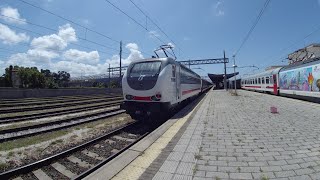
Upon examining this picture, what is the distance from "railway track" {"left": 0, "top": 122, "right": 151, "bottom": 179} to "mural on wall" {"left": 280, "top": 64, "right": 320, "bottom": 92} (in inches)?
488

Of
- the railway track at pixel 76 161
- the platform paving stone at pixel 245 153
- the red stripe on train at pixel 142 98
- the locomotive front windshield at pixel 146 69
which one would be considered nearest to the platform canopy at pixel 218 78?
the locomotive front windshield at pixel 146 69

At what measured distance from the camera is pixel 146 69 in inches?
429

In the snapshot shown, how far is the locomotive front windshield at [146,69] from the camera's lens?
10.7 m

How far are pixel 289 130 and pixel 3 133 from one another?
9762 millimetres

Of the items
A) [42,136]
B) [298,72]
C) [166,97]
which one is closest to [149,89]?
[166,97]

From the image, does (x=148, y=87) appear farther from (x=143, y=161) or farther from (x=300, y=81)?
(x=300, y=81)

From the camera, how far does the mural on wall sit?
14.9m

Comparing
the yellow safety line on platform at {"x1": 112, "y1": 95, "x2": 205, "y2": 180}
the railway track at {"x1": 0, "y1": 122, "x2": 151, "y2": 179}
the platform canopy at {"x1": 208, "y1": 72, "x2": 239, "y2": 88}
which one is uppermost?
the platform canopy at {"x1": 208, "y1": 72, "x2": 239, "y2": 88}

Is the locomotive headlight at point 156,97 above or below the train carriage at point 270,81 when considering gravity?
below

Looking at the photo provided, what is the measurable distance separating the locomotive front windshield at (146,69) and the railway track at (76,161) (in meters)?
3.26

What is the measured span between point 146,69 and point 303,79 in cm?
1219

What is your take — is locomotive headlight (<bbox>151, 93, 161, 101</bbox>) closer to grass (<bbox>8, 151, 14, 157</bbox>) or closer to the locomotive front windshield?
the locomotive front windshield

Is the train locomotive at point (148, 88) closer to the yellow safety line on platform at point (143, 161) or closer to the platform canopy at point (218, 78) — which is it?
the yellow safety line on platform at point (143, 161)

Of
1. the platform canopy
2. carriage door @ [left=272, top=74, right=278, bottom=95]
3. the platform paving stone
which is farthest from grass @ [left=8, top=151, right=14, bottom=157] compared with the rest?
the platform canopy
